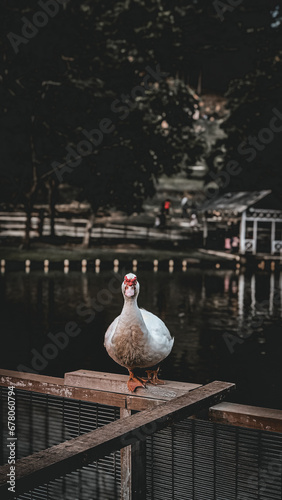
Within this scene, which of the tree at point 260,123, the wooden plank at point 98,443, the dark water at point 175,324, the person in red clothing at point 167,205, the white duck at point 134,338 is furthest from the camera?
the person in red clothing at point 167,205

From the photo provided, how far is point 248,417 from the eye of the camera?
2971 mm

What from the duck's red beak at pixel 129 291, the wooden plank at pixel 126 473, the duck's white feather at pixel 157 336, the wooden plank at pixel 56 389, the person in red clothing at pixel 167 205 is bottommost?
the wooden plank at pixel 126 473

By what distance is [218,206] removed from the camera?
3816 cm

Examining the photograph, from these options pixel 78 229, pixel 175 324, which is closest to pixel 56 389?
pixel 175 324

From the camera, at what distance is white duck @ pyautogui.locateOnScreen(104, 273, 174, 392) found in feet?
12.4

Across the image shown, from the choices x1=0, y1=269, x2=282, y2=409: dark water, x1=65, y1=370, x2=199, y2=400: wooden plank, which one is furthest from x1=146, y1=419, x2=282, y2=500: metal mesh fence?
x1=0, y1=269, x2=282, y2=409: dark water

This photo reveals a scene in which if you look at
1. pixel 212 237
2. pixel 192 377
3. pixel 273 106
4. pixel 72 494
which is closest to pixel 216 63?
pixel 273 106

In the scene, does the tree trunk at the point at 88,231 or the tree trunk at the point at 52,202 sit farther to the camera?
the tree trunk at the point at 88,231

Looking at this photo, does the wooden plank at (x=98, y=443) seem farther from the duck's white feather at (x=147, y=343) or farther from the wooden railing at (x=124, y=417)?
the duck's white feather at (x=147, y=343)

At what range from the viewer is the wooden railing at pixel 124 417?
7.04 feet

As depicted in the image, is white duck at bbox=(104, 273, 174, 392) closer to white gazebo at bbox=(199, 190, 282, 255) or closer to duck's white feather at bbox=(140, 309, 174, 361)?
duck's white feather at bbox=(140, 309, 174, 361)

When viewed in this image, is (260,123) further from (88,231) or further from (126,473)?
(126,473)

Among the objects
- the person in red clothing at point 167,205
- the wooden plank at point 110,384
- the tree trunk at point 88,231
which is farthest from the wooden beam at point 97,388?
the person in red clothing at point 167,205

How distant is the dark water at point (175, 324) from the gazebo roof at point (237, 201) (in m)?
11.1
